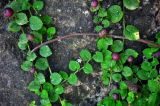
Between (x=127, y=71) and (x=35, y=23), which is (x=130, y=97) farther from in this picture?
(x=35, y=23)

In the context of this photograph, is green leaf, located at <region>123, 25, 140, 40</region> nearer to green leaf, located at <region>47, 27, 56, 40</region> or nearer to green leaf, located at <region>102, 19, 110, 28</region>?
green leaf, located at <region>102, 19, 110, 28</region>

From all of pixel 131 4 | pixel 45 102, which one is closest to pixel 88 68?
pixel 45 102

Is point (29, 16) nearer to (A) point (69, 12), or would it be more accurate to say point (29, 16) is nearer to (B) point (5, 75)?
(A) point (69, 12)

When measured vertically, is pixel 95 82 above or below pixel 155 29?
below

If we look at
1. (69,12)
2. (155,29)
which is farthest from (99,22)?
(155,29)

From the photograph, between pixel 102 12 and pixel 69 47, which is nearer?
pixel 102 12

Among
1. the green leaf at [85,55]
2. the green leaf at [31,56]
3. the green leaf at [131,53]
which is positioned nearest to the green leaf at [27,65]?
the green leaf at [31,56]

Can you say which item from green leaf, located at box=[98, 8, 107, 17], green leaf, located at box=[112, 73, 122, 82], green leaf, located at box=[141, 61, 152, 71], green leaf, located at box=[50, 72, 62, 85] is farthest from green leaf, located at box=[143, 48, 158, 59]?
green leaf, located at box=[50, 72, 62, 85]
